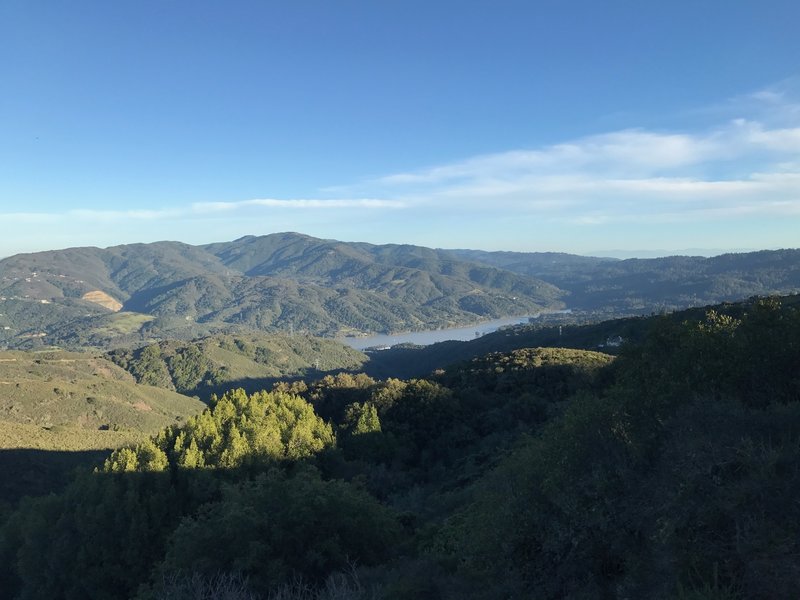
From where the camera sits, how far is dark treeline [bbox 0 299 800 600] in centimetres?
1030

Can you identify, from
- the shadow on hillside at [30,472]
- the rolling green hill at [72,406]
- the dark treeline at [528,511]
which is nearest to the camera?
the dark treeline at [528,511]

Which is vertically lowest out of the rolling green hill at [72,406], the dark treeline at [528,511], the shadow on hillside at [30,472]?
the rolling green hill at [72,406]

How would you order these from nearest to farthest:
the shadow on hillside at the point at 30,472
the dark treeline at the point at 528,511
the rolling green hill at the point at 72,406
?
the dark treeline at the point at 528,511, the shadow on hillside at the point at 30,472, the rolling green hill at the point at 72,406

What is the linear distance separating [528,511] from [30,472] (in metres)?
68.1

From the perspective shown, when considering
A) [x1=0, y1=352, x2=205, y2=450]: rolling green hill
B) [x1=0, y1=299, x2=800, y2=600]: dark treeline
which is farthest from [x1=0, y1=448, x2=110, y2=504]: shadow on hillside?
[x1=0, y1=299, x2=800, y2=600]: dark treeline

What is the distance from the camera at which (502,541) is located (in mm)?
13352

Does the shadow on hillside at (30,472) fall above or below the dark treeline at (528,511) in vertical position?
below

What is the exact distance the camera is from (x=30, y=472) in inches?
2413

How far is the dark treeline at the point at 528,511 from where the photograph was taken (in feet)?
33.8

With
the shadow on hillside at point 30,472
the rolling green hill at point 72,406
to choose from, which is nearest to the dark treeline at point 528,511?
the shadow on hillside at point 30,472

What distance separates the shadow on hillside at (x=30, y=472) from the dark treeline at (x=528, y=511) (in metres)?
25.5

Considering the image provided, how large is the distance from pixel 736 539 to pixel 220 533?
1650cm

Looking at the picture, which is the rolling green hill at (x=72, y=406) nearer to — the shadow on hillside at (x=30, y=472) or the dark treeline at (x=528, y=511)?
the shadow on hillside at (x=30, y=472)

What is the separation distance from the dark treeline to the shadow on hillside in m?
25.5
